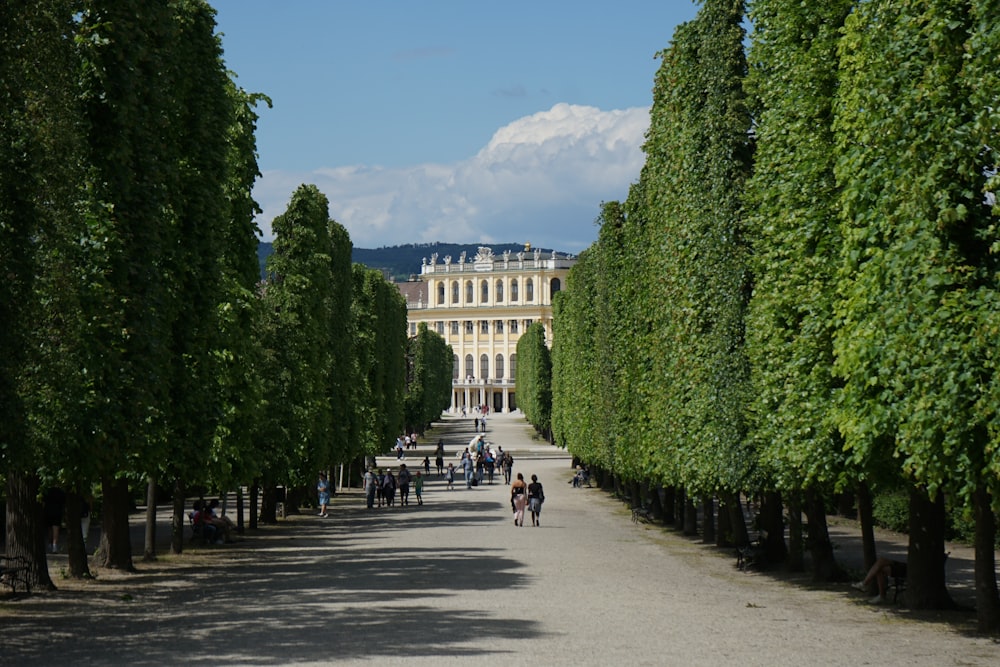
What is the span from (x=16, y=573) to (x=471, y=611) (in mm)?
6951

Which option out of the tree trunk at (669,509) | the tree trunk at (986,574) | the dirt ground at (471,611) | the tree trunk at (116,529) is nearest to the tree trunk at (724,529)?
the dirt ground at (471,611)

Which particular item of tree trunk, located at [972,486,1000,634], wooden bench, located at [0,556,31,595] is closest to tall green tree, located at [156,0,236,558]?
wooden bench, located at [0,556,31,595]

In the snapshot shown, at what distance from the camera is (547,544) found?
98.8 feet

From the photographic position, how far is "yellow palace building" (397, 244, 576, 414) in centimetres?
17200

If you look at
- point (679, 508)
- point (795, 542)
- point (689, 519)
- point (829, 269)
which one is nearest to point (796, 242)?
point (829, 269)

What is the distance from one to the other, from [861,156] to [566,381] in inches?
1909

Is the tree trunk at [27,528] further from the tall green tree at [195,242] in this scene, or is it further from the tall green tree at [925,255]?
the tall green tree at [925,255]

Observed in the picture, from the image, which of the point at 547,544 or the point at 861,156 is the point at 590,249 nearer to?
the point at 547,544


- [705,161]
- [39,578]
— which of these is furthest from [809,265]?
[39,578]

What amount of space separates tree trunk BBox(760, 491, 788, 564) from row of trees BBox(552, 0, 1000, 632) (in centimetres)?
5

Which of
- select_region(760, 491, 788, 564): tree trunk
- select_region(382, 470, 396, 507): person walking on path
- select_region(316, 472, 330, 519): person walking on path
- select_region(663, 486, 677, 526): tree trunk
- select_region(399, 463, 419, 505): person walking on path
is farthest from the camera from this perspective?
select_region(399, 463, 419, 505): person walking on path

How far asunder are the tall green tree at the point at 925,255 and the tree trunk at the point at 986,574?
19 mm

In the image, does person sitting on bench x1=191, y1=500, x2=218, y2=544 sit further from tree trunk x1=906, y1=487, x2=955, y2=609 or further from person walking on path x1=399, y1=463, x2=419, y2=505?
tree trunk x1=906, y1=487, x2=955, y2=609

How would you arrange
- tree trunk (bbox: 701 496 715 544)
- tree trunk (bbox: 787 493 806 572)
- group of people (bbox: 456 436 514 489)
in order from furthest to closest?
group of people (bbox: 456 436 514 489) → tree trunk (bbox: 701 496 715 544) → tree trunk (bbox: 787 493 806 572)
